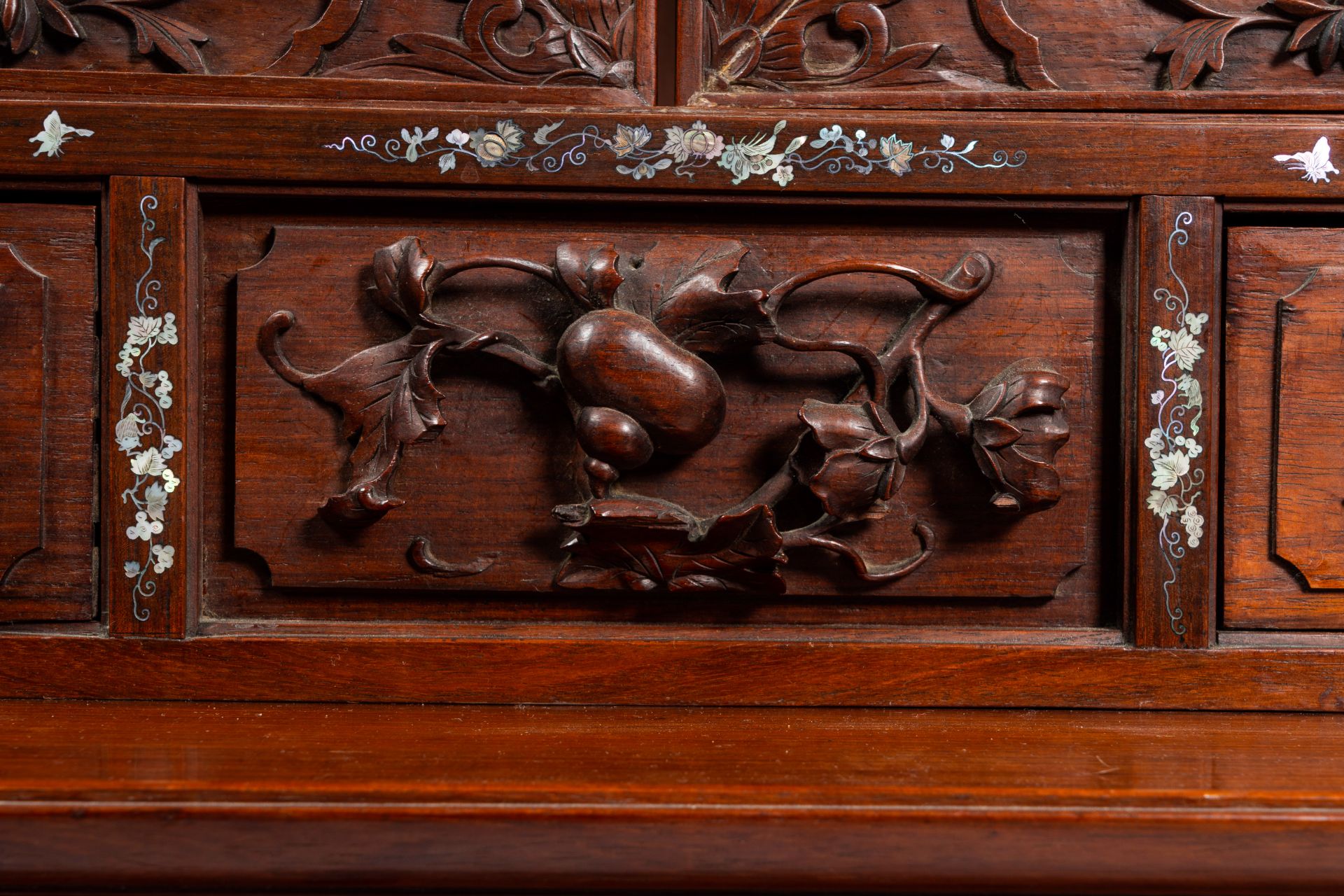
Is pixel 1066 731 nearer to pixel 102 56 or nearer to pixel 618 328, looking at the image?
pixel 618 328

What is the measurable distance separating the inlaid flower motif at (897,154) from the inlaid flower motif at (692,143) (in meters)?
0.10

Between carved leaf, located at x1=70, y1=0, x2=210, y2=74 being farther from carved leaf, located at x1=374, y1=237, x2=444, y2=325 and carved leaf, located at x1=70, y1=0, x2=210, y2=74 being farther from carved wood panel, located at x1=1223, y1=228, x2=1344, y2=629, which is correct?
carved wood panel, located at x1=1223, y1=228, x2=1344, y2=629

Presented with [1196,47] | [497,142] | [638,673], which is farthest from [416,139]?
[1196,47]

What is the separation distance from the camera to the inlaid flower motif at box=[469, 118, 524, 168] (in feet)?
2.02

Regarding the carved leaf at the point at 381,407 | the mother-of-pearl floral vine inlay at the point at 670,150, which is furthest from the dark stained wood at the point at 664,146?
the carved leaf at the point at 381,407

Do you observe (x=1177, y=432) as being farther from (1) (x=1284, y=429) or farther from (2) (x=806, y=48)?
(2) (x=806, y=48)

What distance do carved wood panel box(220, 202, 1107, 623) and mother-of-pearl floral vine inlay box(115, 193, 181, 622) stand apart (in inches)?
1.7

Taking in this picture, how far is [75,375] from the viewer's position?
0.62 m

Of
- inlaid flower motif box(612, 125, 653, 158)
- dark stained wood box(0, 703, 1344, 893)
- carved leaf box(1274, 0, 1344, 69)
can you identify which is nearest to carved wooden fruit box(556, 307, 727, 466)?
inlaid flower motif box(612, 125, 653, 158)

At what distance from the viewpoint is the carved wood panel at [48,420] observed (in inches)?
24.2

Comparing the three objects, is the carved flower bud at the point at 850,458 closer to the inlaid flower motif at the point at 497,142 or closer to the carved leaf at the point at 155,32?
the inlaid flower motif at the point at 497,142

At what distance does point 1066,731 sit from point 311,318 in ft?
1.72

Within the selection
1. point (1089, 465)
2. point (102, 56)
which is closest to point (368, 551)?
point (102, 56)

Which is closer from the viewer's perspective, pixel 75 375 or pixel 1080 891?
pixel 1080 891
